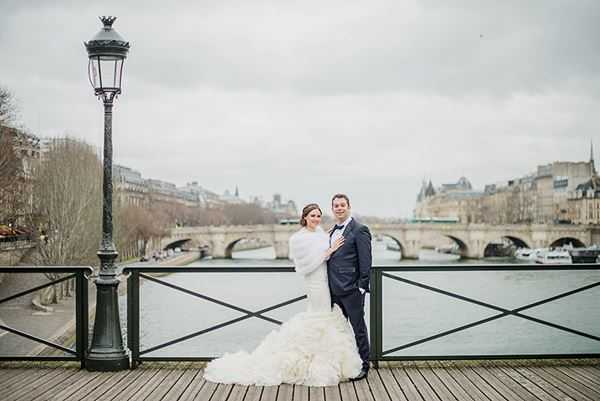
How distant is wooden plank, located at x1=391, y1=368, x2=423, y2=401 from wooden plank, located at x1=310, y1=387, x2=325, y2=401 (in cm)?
64

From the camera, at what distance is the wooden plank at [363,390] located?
5829 millimetres

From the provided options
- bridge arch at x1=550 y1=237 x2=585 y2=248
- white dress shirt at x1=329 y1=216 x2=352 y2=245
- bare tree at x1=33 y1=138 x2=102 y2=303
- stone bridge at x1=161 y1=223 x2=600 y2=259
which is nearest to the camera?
white dress shirt at x1=329 y1=216 x2=352 y2=245

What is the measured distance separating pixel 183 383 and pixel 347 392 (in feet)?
4.43

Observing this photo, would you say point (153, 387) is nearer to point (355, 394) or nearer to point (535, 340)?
point (355, 394)

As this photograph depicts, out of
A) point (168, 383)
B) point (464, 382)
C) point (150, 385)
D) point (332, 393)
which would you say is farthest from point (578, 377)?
point (150, 385)

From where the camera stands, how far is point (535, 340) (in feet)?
24.5

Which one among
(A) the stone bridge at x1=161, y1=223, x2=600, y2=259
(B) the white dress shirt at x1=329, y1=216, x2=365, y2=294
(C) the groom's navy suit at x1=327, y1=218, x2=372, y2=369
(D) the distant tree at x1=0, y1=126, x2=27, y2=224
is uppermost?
(D) the distant tree at x1=0, y1=126, x2=27, y2=224

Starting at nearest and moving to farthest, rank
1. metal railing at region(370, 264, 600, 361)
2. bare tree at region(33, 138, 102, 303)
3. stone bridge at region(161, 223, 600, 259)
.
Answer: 1. metal railing at region(370, 264, 600, 361)
2. bare tree at region(33, 138, 102, 303)
3. stone bridge at region(161, 223, 600, 259)

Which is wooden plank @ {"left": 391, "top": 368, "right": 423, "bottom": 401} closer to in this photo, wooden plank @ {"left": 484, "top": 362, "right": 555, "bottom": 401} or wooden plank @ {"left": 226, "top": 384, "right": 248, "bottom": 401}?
wooden plank @ {"left": 484, "top": 362, "right": 555, "bottom": 401}

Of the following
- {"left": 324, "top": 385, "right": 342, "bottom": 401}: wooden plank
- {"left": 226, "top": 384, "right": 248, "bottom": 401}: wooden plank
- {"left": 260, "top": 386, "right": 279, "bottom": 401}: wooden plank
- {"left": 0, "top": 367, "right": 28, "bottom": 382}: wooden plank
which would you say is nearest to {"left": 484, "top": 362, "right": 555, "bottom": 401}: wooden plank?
{"left": 324, "top": 385, "right": 342, "bottom": 401}: wooden plank

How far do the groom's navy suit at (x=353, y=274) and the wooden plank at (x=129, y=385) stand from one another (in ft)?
5.62

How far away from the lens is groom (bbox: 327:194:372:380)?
20.6ft

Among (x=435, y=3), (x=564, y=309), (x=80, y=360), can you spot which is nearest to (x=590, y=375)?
(x=564, y=309)

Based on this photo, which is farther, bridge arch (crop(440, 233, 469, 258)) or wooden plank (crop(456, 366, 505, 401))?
bridge arch (crop(440, 233, 469, 258))
